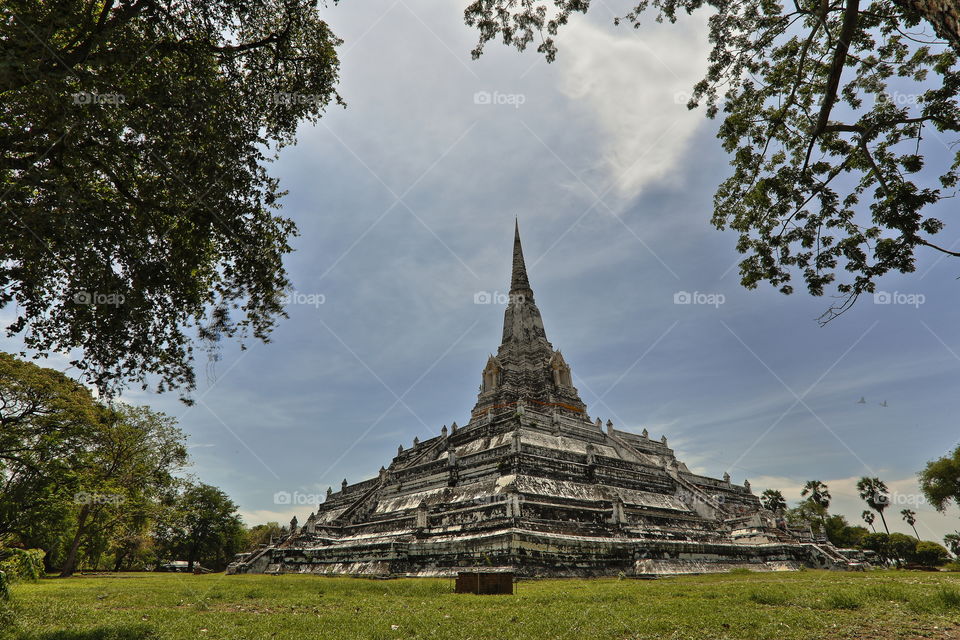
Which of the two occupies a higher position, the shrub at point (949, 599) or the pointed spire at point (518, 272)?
the pointed spire at point (518, 272)

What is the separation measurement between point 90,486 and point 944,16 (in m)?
35.5

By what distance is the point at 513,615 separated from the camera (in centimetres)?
892

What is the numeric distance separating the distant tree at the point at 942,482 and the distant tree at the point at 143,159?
51.6 m

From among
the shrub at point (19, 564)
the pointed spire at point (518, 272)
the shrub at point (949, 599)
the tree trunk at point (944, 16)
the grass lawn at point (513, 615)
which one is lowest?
the grass lawn at point (513, 615)

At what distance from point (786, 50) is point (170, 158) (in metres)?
13.5

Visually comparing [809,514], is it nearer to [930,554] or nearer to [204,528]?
[930,554]

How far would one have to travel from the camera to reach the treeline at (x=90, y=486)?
13.5 meters

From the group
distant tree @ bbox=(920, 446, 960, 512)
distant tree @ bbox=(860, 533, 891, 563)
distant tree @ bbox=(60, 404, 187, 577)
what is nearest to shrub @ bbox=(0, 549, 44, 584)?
distant tree @ bbox=(60, 404, 187, 577)

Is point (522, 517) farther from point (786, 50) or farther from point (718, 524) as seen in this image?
point (786, 50)

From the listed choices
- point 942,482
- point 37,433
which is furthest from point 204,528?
point 942,482

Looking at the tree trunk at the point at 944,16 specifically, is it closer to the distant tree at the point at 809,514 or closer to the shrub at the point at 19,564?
the shrub at the point at 19,564

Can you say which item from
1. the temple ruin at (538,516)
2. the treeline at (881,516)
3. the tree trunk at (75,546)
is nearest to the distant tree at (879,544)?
the treeline at (881,516)

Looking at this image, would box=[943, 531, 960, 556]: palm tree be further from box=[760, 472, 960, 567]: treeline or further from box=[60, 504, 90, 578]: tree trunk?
box=[60, 504, 90, 578]: tree trunk

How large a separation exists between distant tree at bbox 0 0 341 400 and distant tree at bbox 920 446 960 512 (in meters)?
51.6
